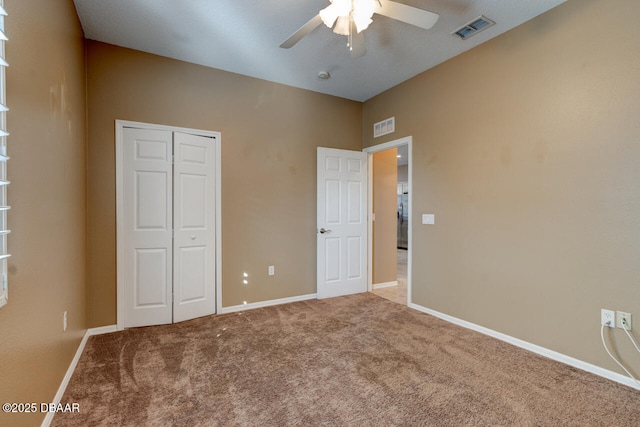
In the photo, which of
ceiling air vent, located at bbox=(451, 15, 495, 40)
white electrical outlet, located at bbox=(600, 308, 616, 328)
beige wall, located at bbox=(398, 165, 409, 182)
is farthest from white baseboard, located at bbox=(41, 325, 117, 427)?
beige wall, located at bbox=(398, 165, 409, 182)

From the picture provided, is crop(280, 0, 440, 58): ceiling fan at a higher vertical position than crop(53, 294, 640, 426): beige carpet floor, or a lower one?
higher

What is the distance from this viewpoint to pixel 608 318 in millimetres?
2119

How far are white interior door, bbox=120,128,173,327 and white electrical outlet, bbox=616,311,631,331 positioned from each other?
3.89 m

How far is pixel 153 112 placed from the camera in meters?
3.11

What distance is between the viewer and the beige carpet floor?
1713 millimetres

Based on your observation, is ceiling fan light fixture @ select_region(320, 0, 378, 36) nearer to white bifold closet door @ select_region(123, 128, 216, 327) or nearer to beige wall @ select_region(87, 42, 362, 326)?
beige wall @ select_region(87, 42, 362, 326)

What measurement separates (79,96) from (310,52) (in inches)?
86.3

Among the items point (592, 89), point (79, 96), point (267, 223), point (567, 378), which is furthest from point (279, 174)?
point (567, 378)

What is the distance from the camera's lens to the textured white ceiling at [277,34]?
2391 mm

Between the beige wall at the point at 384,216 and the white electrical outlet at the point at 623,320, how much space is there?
2762mm

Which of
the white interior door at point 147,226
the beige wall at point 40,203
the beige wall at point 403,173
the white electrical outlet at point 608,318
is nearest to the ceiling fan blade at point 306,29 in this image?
the beige wall at point 40,203

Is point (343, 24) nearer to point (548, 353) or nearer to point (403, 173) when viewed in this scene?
point (548, 353)

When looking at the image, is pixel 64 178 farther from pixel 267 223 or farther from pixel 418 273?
pixel 418 273

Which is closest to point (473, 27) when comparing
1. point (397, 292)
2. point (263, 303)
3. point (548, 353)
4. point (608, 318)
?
point (608, 318)
